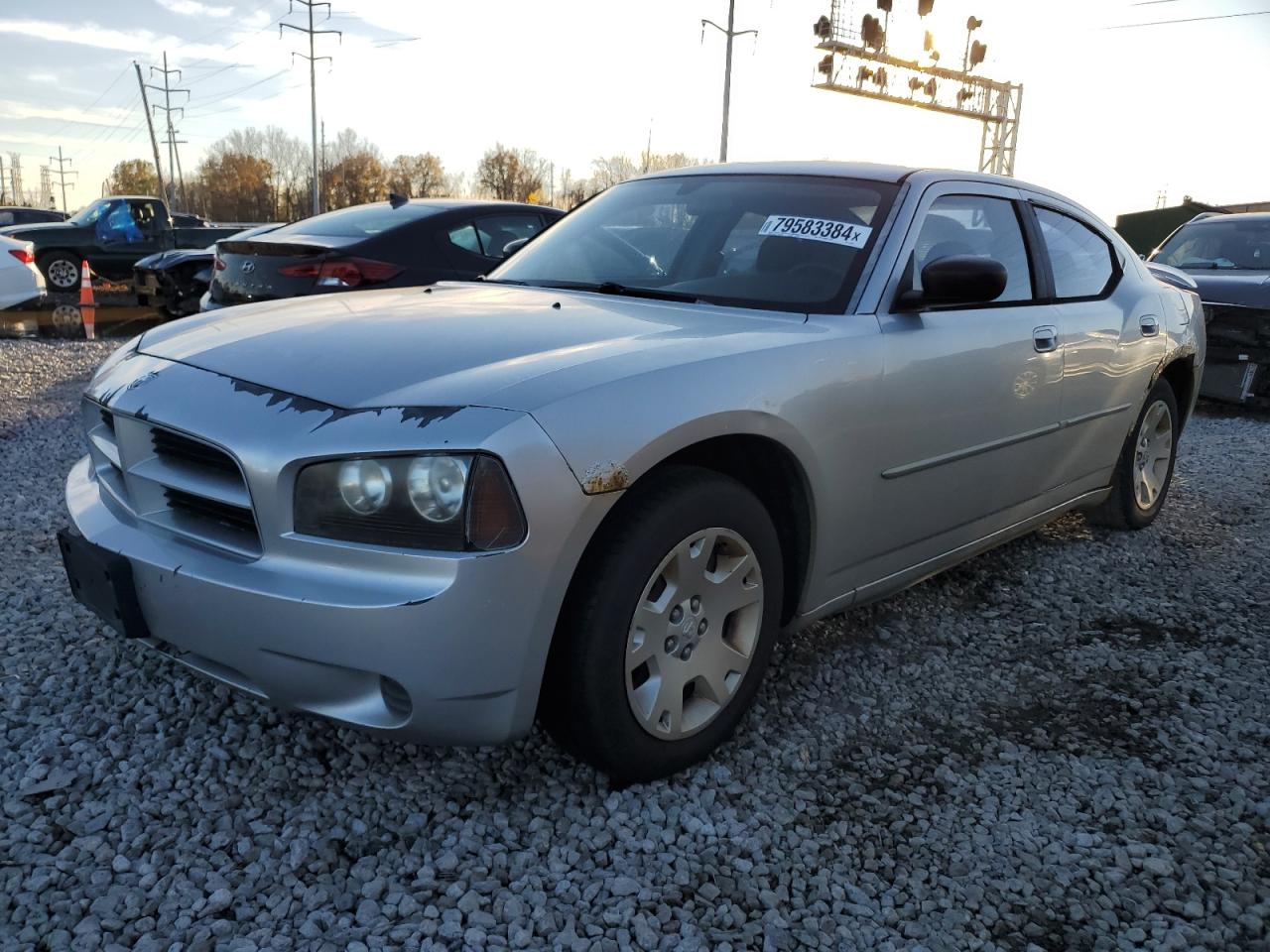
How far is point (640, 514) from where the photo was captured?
86.5 inches

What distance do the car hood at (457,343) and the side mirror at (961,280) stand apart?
443 mm

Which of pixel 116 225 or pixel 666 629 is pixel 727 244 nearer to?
pixel 666 629

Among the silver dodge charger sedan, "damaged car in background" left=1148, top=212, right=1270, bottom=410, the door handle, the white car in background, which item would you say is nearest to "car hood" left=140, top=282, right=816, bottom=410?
the silver dodge charger sedan

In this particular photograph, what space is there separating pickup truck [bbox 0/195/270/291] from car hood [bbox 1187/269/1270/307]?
48.0ft

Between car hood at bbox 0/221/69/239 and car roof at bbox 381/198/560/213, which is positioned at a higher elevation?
car roof at bbox 381/198/560/213

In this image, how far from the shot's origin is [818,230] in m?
3.07

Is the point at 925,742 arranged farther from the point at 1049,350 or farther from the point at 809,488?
the point at 1049,350

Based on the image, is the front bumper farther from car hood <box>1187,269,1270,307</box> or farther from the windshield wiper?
car hood <box>1187,269,1270,307</box>

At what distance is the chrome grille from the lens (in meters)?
2.13

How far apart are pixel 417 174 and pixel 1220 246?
8083cm

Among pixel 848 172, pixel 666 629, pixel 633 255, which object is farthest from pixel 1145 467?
pixel 666 629

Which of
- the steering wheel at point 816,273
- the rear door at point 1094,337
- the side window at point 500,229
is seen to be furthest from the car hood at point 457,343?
the side window at point 500,229

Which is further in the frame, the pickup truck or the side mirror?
the pickup truck

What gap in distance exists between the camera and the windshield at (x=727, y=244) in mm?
2980
